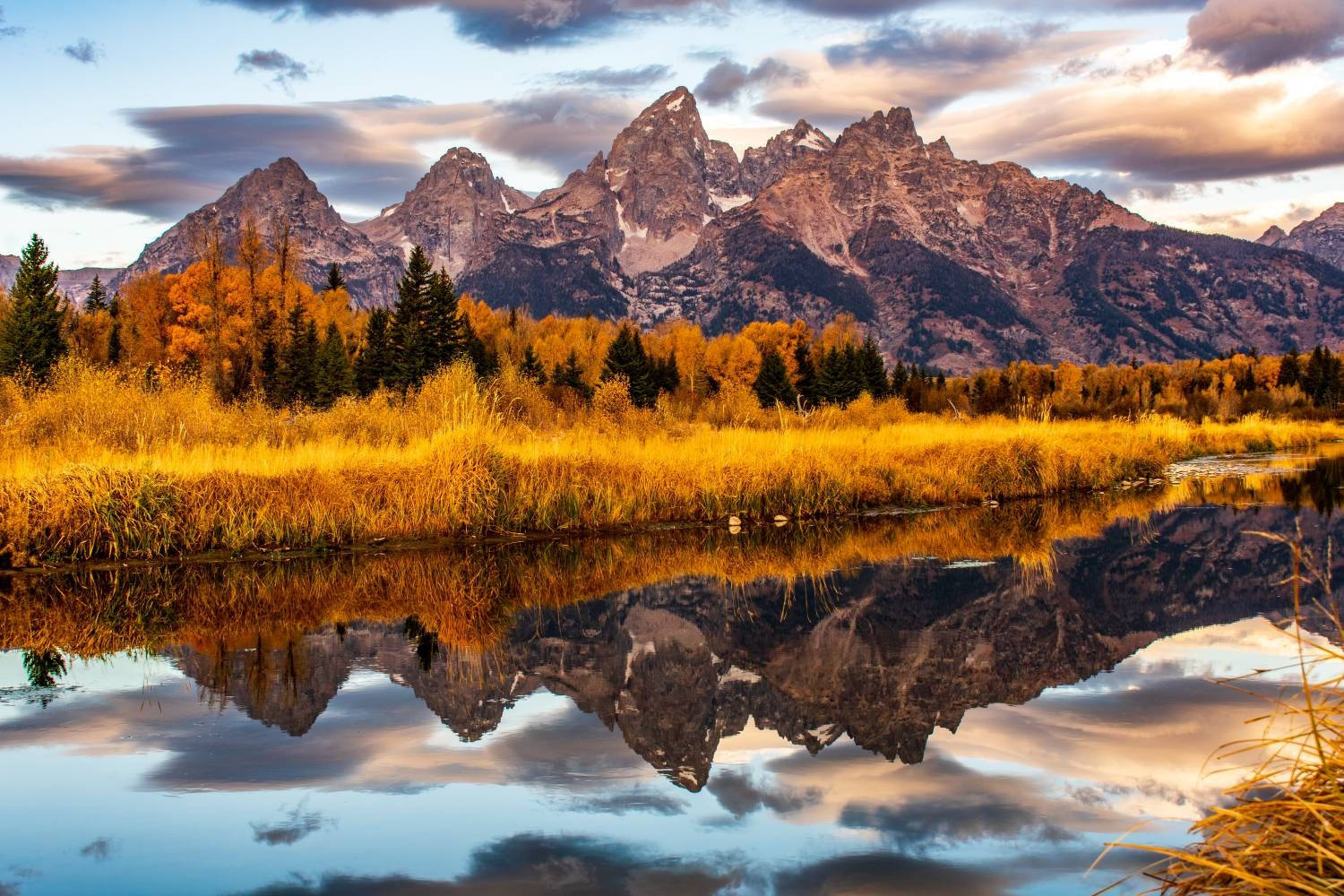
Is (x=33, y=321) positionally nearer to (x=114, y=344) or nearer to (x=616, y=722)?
(x=114, y=344)

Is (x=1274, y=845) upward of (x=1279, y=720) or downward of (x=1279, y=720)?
upward

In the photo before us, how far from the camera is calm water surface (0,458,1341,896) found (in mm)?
5582

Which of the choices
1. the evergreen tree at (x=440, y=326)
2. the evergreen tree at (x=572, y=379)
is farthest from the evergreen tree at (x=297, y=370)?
the evergreen tree at (x=572, y=379)

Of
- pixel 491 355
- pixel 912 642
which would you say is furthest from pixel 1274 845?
pixel 491 355

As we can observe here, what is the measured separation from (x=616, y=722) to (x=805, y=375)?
9837cm

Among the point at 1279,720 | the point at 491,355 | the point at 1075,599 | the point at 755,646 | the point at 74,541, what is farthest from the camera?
the point at 491,355

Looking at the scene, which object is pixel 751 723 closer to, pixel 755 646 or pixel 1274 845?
pixel 755 646

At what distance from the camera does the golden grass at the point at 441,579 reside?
37.5 feet

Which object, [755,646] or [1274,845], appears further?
[755,646]

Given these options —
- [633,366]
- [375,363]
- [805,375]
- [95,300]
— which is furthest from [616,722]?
[95,300]

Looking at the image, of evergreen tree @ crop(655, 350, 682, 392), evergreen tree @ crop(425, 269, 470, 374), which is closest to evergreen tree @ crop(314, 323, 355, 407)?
evergreen tree @ crop(425, 269, 470, 374)

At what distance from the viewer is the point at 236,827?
19.8ft

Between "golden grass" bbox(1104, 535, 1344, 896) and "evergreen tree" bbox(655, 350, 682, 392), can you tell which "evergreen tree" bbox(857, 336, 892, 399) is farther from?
"golden grass" bbox(1104, 535, 1344, 896)

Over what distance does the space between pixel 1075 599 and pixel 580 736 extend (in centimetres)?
768
